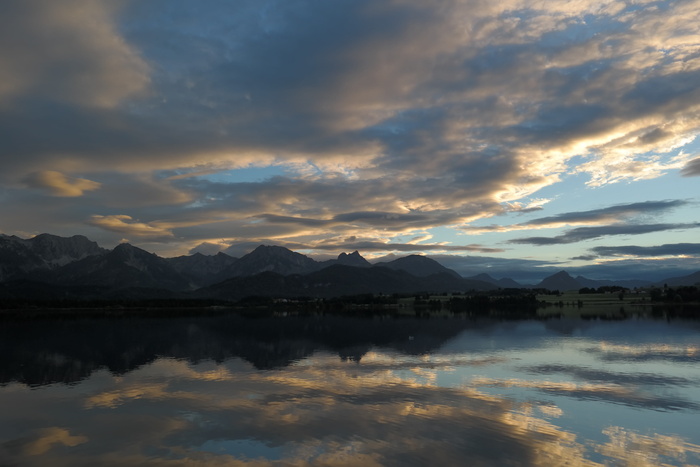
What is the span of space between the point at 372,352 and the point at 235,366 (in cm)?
2498

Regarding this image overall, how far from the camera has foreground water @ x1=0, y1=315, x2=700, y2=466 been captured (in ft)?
99.1

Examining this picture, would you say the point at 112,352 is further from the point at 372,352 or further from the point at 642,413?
the point at 642,413

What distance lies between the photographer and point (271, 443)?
106ft

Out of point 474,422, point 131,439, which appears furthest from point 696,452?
point 131,439

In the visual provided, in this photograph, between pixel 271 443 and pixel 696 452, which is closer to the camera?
pixel 696 452

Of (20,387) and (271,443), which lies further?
(20,387)

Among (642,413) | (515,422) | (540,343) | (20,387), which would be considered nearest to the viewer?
(515,422)

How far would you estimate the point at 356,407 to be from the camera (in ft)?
136

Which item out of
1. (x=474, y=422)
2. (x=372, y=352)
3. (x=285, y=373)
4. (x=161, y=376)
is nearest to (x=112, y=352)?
(x=161, y=376)

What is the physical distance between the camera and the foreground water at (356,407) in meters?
30.2

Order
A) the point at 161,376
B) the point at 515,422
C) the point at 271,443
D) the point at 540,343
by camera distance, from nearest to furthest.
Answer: the point at 271,443, the point at 515,422, the point at 161,376, the point at 540,343

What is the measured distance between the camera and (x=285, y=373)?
61.2 metres

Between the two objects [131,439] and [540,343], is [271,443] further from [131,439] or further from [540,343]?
[540,343]

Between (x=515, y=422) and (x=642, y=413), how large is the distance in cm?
1246
